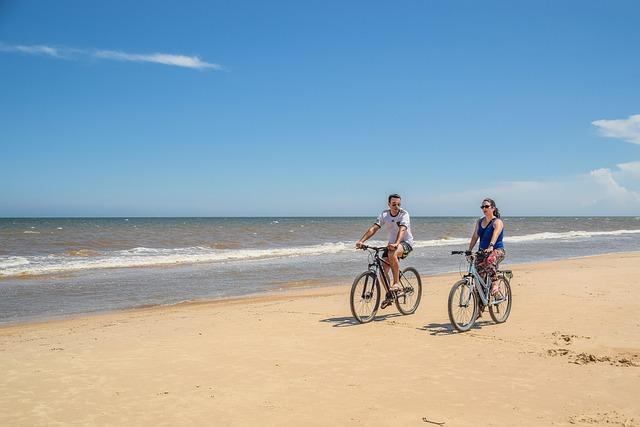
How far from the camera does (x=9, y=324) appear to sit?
9789 mm

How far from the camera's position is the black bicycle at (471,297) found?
26.0ft

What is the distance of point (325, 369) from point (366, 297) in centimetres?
275

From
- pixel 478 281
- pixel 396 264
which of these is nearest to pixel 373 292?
pixel 396 264

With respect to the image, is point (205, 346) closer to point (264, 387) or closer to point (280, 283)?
point (264, 387)

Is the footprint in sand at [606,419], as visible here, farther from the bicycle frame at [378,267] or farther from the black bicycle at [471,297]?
the bicycle frame at [378,267]

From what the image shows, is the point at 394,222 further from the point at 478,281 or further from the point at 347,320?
the point at 347,320

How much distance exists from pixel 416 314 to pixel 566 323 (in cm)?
247

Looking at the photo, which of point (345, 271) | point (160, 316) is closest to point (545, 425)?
point (160, 316)

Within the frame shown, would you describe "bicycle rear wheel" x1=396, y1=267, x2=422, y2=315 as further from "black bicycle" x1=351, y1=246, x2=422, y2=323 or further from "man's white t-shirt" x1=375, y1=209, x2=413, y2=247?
"man's white t-shirt" x1=375, y1=209, x2=413, y2=247

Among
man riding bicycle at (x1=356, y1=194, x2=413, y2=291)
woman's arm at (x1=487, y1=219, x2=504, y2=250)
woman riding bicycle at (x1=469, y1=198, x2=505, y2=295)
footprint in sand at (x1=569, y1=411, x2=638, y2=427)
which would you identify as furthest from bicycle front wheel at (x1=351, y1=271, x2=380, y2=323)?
footprint in sand at (x1=569, y1=411, x2=638, y2=427)

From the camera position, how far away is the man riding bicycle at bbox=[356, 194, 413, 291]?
8.87 meters

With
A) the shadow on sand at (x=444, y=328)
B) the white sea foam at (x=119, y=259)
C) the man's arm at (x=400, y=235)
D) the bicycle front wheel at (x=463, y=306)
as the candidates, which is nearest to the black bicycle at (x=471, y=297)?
the bicycle front wheel at (x=463, y=306)

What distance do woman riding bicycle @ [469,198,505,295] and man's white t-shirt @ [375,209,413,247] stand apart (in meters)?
1.11

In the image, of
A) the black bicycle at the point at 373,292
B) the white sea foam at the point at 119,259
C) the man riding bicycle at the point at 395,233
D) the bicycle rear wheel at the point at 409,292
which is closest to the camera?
the black bicycle at the point at 373,292
